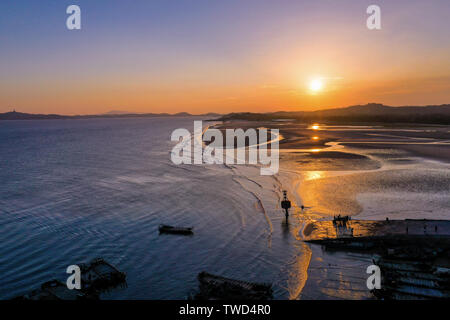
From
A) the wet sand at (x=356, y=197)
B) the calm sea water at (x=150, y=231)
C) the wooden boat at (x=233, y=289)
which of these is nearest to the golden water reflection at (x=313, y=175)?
the wet sand at (x=356, y=197)

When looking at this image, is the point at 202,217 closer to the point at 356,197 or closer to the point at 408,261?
the point at 356,197

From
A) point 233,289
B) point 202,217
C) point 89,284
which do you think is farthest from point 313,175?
point 89,284

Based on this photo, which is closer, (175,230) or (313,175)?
(175,230)

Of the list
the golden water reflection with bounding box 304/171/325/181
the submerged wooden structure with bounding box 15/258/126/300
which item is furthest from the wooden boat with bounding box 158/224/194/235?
the golden water reflection with bounding box 304/171/325/181

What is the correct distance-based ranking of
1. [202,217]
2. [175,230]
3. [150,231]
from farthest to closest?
[202,217] < [150,231] < [175,230]

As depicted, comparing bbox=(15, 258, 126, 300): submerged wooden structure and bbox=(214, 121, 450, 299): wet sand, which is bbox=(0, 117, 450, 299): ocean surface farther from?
bbox=(15, 258, 126, 300): submerged wooden structure

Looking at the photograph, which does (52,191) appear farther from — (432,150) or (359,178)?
(432,150)
